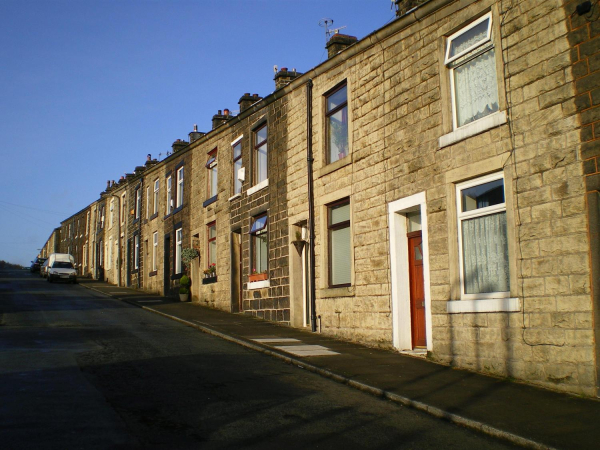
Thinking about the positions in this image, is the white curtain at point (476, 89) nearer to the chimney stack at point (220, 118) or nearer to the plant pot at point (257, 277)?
the plant pot at point (257, 277)

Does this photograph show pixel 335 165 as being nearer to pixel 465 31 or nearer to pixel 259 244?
pixel 465 31

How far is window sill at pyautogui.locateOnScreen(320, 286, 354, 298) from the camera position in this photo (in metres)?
14.0

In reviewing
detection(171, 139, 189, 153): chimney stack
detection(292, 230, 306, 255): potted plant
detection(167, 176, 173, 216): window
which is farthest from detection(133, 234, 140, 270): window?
detection(292, 230, 306, 255): potted plant

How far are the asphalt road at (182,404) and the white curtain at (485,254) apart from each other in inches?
120

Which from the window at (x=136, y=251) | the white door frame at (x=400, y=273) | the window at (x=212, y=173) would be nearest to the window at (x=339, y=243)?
the white door frame at (x=400, y=273)

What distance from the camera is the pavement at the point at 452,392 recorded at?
6.92 m

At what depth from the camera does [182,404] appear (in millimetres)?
7707

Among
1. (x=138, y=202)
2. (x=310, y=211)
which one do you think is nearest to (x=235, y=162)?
(x=310, y=211)

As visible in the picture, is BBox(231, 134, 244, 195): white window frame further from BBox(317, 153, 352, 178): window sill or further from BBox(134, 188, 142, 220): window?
BBox(134, 188, 142, 220): window

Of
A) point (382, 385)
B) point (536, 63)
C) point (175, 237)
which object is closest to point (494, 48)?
point (536, 63)

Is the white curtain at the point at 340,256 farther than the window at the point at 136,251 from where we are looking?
No

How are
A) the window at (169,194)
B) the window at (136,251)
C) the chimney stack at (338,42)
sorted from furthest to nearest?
the window at (136,251), the window at (169,194), the chimney stack at (338,42)

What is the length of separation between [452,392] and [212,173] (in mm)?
16874

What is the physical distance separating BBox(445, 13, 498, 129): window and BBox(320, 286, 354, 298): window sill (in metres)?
4.45
